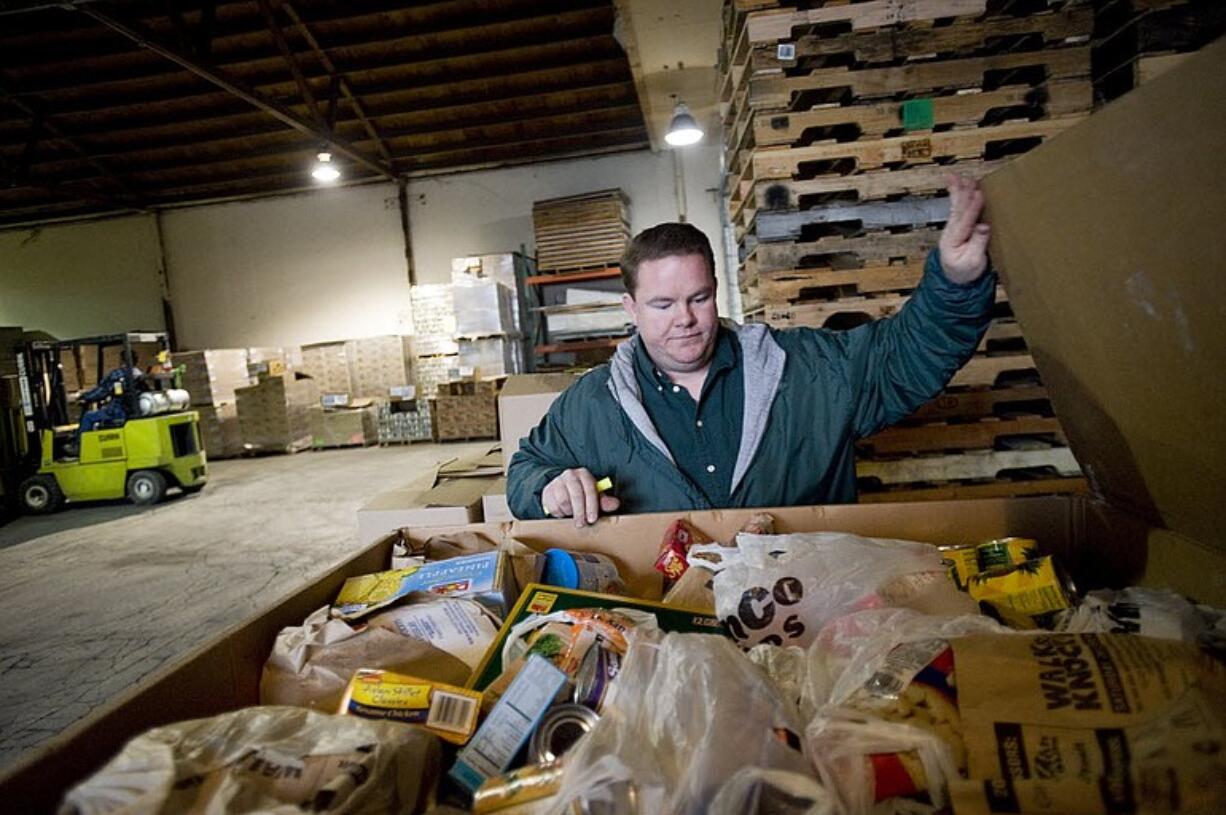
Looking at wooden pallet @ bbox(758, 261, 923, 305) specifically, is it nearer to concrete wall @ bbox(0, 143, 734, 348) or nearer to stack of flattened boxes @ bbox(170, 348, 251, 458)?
concrete wall @ bbox(0, 143, 734, 348)

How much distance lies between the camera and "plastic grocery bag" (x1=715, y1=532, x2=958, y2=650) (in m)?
1.21

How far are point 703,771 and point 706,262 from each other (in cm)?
168

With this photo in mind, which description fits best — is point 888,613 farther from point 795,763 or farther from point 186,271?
point 186,271

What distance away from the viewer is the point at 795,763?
0.75 meters

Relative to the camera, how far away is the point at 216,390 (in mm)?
11977

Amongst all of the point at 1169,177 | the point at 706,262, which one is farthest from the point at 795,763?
A: the point at 706,262

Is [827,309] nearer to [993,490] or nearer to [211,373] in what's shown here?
[993,490]

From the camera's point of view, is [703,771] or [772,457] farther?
[772,457]

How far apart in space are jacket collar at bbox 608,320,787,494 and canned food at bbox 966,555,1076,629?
0.81 metres

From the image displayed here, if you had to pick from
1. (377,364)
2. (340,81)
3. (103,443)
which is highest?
(340,81)

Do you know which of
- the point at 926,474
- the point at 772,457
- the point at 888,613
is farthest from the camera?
the point at 926,474

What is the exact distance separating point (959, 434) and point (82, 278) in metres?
17.1

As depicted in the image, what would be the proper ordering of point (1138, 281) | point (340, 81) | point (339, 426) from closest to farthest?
1. point (1138, 281)
2. point (340, 81)
3. point (339, 426)

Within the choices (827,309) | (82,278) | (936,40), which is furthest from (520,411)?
(82,278)
